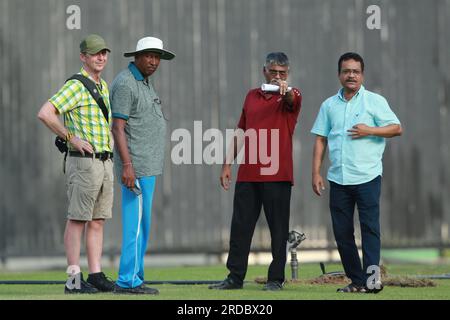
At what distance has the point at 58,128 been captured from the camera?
6844 millimetres

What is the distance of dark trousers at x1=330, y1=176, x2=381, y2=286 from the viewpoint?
23.2 ft

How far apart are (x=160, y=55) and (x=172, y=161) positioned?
4.02 meters

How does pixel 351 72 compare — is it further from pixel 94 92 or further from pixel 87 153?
pixel 87 153

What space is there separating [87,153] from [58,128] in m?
0.27

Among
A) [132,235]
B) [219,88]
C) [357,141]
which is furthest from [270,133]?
[219,88]

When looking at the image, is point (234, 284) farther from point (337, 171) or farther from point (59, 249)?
point (59, 249)

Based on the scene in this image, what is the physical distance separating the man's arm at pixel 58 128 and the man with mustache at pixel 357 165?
158 cm

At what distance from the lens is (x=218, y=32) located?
11.2 m

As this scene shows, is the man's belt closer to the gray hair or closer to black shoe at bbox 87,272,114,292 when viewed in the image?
black shoe at bbox 87,272,114,292

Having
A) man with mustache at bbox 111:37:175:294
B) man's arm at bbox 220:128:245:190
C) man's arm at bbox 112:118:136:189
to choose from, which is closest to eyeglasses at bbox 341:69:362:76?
man's arm at bbox 220:128:245:190
